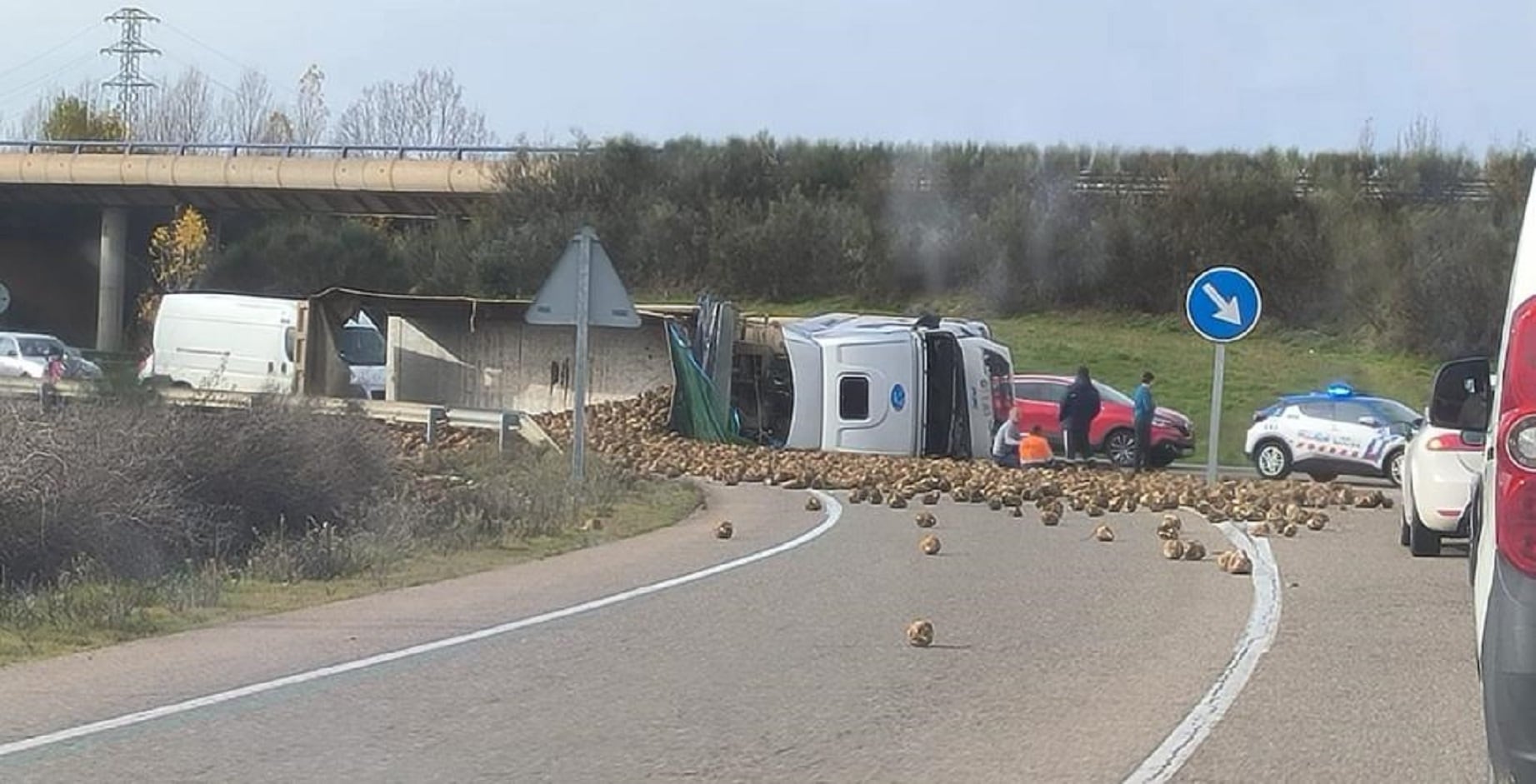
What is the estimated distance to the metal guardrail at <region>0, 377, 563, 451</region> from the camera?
18516 millimetres

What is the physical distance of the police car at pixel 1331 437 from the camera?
98.7ft

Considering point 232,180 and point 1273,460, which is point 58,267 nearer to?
point 232,180

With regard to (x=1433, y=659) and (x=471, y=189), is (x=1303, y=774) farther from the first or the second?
(x=471, y=189)

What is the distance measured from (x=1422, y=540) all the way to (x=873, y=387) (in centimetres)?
1292

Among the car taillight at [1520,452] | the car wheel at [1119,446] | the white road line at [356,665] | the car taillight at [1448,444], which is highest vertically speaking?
the car taillight at [1520,452]

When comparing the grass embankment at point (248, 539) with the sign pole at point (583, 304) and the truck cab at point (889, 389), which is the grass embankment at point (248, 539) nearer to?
the sign pole at point (583, 304)

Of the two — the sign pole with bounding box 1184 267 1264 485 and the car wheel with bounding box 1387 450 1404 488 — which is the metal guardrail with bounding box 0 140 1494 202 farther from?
the sign pole with bounding box 1184 267 1264 485

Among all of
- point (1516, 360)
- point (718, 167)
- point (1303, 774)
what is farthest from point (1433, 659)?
point (718, 167)

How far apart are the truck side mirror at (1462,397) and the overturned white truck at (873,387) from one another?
20998mm

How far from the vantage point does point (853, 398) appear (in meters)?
28.8

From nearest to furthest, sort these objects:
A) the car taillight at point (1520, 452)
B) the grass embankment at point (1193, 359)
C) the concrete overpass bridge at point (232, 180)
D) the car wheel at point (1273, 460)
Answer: the car taillight at point (1520, 452)
the car wheel at point (1273, 460)
the grass embankment at point (1193, 359)
the concrete overpass bridge at point (232, 180)

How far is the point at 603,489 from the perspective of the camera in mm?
20656

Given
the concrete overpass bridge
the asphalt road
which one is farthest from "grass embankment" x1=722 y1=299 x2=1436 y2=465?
the asphalt road

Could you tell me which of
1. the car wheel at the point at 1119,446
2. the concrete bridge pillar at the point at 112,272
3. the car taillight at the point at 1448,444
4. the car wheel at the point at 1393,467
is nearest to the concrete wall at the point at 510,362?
the car wheel at the point at 1119,446
